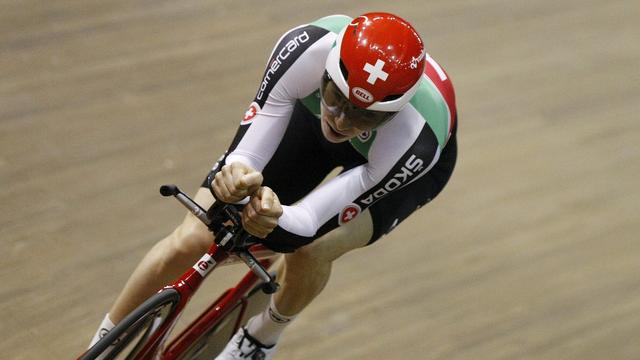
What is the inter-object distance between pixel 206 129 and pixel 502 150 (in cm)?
136

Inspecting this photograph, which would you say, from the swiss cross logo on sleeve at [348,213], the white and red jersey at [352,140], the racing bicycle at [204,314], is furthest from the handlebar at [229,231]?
the swiss cross logo on sleeve at [348,213]

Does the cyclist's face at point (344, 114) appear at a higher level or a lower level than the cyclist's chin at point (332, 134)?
higher

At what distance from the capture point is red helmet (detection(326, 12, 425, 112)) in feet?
8.64

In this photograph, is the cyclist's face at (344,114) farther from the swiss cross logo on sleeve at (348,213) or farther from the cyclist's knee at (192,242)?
the cyclist's knee at (192,242)

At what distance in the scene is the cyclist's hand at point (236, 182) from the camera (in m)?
2.57

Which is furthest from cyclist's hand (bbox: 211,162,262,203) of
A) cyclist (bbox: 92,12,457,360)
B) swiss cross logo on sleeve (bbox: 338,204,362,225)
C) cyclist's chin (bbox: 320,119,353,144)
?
swiss cross logo on sleeve (bbox: 338,204,362,225)

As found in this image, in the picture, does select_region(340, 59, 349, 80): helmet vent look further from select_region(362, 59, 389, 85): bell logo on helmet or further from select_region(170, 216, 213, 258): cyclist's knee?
select_region(170, 216, 213, 258): cyclist's knee

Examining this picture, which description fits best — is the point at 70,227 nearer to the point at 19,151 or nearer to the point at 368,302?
the point at 19,151

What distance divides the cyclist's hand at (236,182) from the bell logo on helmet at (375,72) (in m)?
0.37

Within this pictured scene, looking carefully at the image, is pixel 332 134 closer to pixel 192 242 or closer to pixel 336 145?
pixel 336 145

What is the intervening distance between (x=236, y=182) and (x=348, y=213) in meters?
0.49

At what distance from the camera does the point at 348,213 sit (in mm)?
2963

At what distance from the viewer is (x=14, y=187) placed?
4.06 metres

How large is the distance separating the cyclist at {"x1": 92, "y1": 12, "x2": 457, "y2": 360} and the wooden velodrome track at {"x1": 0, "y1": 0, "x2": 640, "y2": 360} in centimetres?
63
